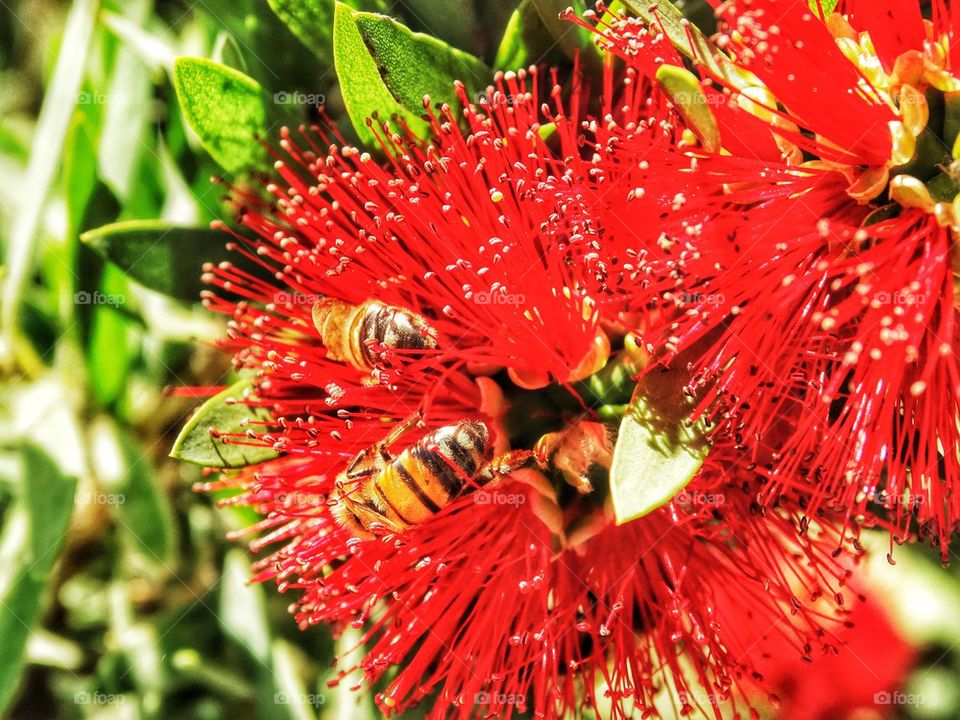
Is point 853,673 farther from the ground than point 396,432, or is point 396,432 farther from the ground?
point 396,432

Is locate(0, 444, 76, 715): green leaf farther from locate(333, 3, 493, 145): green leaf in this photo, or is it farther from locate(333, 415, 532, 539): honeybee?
locate(333, 3, 493, 145): green leaf

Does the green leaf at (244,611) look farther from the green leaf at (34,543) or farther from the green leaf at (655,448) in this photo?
the green leaf at (655,448)

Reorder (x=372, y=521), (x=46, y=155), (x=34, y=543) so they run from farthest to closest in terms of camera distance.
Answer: (x=34, y=543) < (x=46, y=155) < (x=372, y=521)

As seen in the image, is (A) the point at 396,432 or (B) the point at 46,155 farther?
(B) the point at 46,155

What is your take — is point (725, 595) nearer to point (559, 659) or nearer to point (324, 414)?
point (559, 659)

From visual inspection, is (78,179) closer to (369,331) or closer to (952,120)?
(369,331)

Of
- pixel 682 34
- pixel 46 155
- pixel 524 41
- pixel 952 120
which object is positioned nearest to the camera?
pixel 952 120

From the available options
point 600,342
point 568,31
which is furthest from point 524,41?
point 600,342
